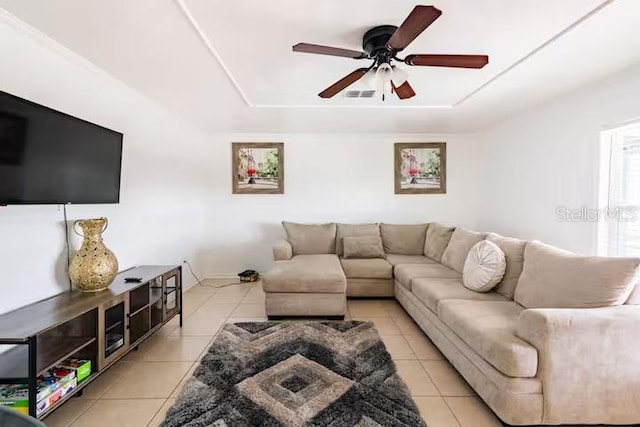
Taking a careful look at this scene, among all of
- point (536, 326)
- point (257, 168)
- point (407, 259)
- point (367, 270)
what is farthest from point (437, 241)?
point (257, 168)

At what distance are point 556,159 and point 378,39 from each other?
8.46 ft

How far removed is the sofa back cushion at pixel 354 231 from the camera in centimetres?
457

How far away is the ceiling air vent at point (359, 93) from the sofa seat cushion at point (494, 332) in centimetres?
209

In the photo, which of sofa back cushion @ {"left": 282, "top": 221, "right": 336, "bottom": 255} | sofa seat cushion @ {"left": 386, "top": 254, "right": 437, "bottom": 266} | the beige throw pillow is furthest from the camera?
sofa back cushion @ {"left": 282, "top": 221, "right": 336, "bottom": 255}

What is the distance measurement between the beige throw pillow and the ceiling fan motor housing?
2.67 m

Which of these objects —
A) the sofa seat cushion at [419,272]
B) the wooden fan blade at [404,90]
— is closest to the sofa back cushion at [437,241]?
the sofa seat cushion at [419,272]

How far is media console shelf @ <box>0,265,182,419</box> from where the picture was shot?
5.06 ft

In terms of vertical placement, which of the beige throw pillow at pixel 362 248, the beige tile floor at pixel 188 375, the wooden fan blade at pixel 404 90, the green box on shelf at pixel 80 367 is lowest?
the beige tile floor at pixel 188 375

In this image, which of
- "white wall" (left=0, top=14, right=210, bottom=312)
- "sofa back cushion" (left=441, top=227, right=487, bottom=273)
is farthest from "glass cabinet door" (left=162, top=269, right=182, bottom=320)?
"sofa back cushion" (left=441, top=227, right=487, bottom=273)

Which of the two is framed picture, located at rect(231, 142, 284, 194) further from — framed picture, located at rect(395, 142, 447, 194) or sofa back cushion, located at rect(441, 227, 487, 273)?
sofa back cushion, located at rect(441, 227, 487, 273)

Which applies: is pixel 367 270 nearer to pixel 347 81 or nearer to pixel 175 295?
pixel 175 295

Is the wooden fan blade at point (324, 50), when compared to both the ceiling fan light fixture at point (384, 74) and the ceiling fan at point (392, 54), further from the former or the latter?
the ceiling fan light fixture at point (384, 74)

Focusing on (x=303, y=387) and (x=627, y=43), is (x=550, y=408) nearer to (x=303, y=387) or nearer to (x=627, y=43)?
(x=303, y=387)

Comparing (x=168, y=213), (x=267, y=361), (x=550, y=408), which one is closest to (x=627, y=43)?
(x=550, y=408)
